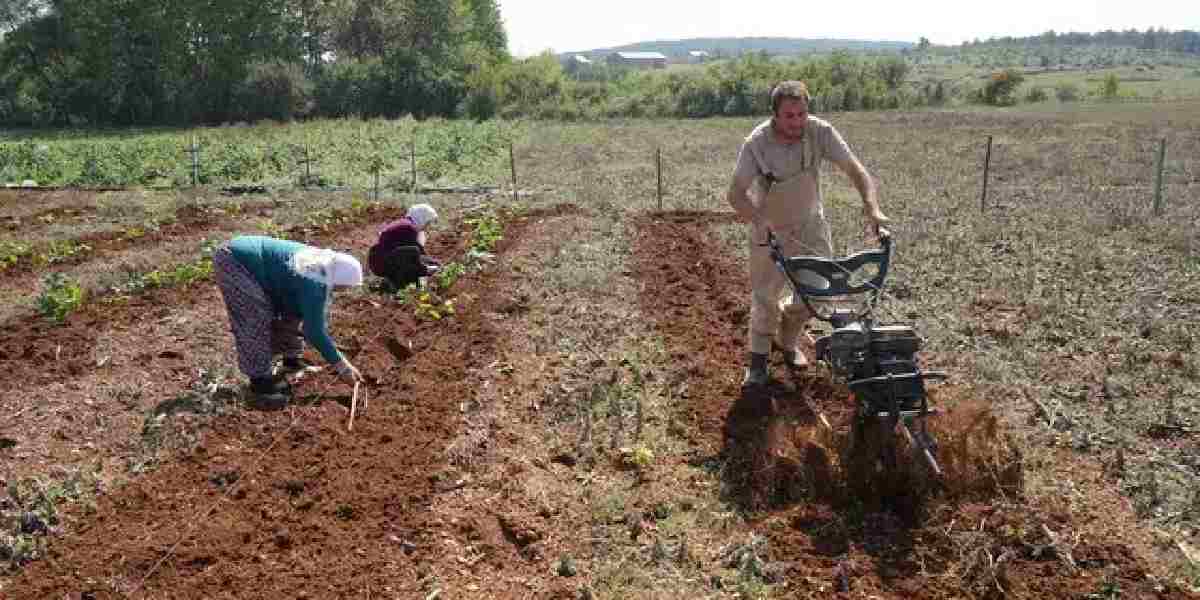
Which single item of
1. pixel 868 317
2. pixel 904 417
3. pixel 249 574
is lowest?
pixel 249 574

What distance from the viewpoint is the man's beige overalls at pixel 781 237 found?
6297mm

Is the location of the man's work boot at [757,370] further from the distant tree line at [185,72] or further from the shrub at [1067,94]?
the shrub at [1067,94]

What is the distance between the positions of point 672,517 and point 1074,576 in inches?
76.9

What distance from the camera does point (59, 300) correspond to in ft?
29.6

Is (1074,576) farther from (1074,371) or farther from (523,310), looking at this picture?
(523,310)

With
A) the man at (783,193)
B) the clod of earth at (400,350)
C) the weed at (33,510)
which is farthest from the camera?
the clod of earth at (400,350)

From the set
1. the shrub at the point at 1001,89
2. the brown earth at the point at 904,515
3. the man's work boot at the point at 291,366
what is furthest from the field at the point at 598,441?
the shrub at the point at 1001,89

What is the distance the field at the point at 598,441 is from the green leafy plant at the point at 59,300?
3 cm

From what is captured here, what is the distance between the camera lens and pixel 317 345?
19.7 ft

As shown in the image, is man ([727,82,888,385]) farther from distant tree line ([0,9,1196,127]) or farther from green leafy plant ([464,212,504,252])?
distant tree line ([0,9,1196,127])

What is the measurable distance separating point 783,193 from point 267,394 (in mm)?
3917

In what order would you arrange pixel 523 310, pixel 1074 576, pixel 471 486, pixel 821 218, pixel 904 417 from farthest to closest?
pixel 523 310 → pixel 821 218 → pixel 471 486 → pixel 904 417 → pixel 1074 576

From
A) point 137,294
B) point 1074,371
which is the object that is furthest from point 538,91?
point 1074,371

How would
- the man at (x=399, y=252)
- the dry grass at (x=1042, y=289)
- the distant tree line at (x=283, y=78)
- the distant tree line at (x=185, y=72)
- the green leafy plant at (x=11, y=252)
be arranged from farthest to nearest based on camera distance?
1. the distant tree line at (x=283, y=78)
2. the distant tree line at (x=185, y=72)
3. the green leafy plant at (x=11, y=252)
4. the man at (x=399, y=252)
5. the dry grass at (x=1042, y=289)
